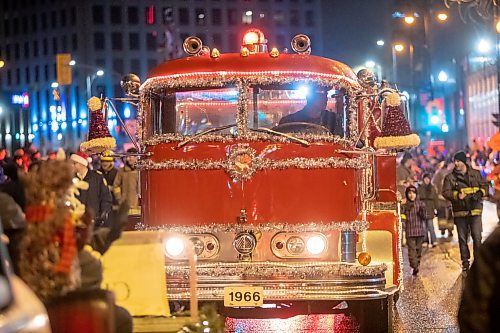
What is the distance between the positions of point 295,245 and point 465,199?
21.5 ft

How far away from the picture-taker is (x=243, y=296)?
8664 mm

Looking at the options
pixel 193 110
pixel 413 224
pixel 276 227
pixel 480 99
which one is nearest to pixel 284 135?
pixel 276 227

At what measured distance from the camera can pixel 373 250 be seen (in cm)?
952

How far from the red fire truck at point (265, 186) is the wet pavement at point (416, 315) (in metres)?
0.78

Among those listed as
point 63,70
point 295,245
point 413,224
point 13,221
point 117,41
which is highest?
point 117,41

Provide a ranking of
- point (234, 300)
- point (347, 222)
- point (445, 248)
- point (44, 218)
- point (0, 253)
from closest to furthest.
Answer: point (0, 253) → point (44, 218) → point (234, 300) → point (347, 222) → point (445, 248)

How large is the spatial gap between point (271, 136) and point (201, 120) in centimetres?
80

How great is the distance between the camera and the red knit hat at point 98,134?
1030 centimetres

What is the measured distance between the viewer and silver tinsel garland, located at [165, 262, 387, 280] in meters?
8.62

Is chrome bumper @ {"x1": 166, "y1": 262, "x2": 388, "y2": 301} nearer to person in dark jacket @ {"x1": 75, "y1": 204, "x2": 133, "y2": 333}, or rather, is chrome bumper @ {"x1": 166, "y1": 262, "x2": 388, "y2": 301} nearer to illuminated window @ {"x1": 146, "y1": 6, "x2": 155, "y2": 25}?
person in dark jacket @ {"x1": 75, "y1": 204, "x2": 133, "y2": 333}

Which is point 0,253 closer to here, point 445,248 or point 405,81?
point 445,248

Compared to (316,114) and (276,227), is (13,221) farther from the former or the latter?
(316,114)

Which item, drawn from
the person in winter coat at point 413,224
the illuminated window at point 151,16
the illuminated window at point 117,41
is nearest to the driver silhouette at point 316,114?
the person in winter coat at point 413,224

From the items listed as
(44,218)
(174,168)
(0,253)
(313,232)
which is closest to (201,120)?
(174,168)
